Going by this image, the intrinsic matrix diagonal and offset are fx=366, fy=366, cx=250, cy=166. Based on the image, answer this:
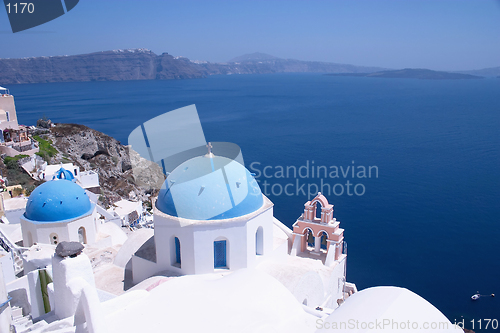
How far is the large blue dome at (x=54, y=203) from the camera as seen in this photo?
14.2m

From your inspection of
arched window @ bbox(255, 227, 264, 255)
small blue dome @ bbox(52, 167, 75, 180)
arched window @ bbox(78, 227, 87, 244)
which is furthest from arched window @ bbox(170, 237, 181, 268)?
small blue dome @ bbox(52, 167, 75, 180)

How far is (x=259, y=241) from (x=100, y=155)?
39597mm

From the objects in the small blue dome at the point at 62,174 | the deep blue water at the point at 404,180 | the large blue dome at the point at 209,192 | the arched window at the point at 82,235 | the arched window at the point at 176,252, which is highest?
the large blue dome at the point at 209,192

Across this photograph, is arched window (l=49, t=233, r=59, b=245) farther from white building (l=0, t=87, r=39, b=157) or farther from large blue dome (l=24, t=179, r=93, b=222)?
white building (l=0, t=87, r=39, b=157)

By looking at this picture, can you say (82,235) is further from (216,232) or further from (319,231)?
(319,231)

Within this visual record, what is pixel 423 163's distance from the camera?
146 ft

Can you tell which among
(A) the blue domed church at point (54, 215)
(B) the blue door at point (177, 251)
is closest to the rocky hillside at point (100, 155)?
(A) the blue domed church at point (54, 215)

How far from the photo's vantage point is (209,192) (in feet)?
34.6

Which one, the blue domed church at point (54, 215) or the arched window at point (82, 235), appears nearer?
the blue domed church at point (54, 215)

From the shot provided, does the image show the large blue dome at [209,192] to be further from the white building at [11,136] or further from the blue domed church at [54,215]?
the white building at [11,136]

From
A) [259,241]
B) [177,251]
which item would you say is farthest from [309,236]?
[177,251]

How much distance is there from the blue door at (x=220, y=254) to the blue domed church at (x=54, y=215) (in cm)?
704

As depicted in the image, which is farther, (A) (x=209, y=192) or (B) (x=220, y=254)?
(B) (x=220, y=254)

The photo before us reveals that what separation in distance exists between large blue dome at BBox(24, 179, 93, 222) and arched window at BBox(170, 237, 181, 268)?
19.3 feet
